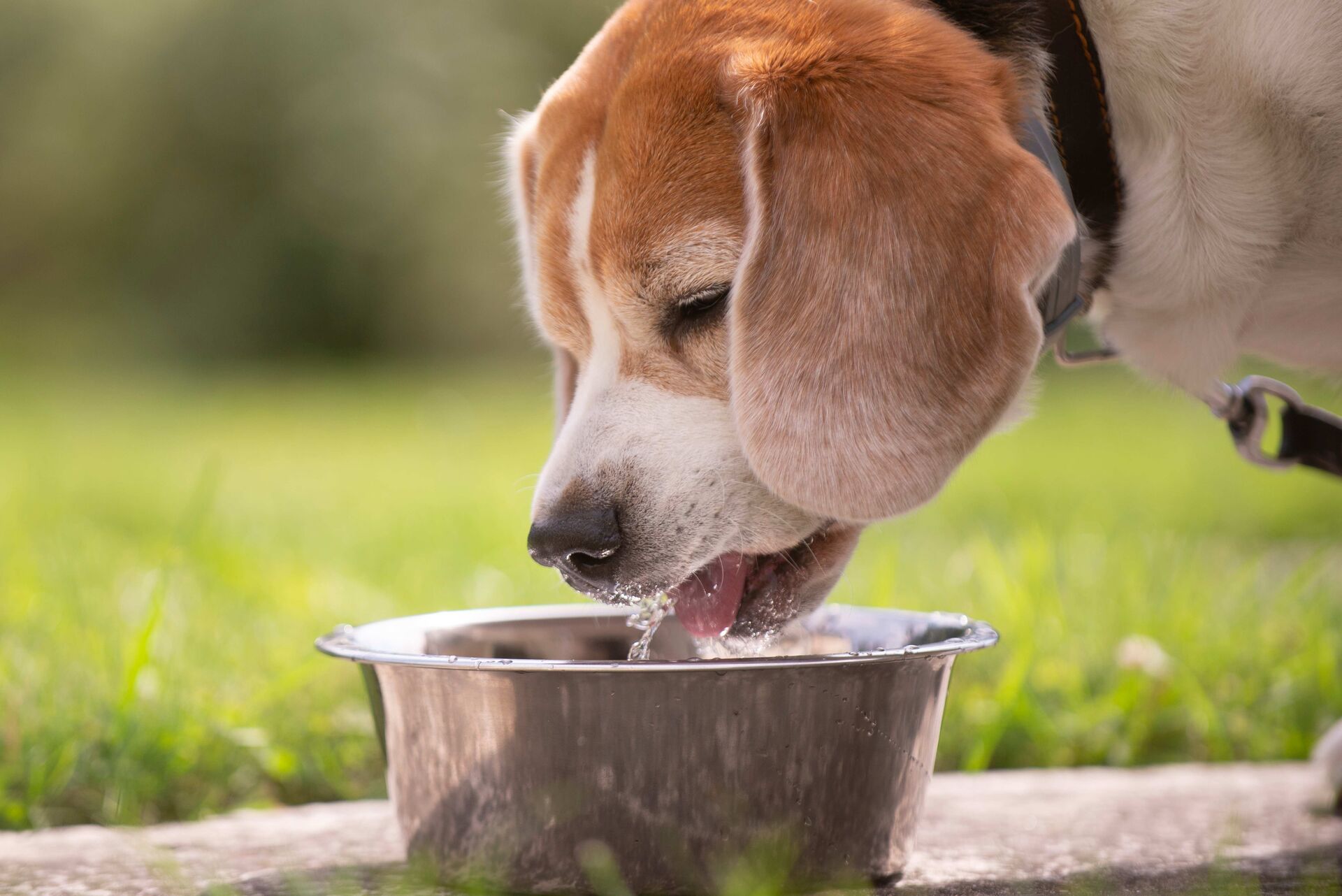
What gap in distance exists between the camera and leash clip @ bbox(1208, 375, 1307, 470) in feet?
8.23

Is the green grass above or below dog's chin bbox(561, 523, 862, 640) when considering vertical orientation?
below

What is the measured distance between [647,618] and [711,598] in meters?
0.11

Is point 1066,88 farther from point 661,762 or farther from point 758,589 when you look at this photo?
point 661,762

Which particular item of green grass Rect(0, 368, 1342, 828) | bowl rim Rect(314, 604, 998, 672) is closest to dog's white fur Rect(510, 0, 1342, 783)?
bowl rim Rect(314, 604, 998, 672)

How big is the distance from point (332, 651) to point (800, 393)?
716mm

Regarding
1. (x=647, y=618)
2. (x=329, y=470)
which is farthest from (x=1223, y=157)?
(x=329, y=470)

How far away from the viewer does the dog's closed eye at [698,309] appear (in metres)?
2.04

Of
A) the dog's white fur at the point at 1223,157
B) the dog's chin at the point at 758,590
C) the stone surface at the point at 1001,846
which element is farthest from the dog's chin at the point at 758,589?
the dog's white fur at the point at 1223,157

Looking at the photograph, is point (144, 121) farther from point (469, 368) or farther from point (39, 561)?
point (39, 561)

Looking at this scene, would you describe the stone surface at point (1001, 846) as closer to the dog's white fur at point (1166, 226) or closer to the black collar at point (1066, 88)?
the dog's white fur at point (1166, 226)

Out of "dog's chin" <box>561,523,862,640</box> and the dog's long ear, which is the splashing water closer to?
"dog's chin" <box>561,523,862,640</box>

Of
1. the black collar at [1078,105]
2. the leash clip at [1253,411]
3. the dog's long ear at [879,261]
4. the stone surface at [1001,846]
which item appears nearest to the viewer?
the dog's long ear at [879,261]

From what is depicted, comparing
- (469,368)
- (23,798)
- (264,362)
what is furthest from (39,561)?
(264,362)

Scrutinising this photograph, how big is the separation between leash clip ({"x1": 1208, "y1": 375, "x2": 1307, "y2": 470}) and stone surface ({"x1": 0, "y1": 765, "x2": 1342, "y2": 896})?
590 millimetres
